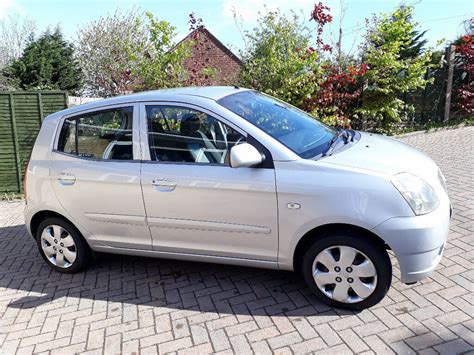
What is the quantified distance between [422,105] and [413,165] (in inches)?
333

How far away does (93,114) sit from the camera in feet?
12.3

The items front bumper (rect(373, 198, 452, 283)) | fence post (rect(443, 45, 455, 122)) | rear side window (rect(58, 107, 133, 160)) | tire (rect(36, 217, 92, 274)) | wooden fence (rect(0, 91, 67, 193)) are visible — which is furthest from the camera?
fence post (rect(443, 45, 455, 122))

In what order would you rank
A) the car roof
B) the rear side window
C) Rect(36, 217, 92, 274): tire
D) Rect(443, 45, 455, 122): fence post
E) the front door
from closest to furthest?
the front door < the car roof < the rear side window < Rect(36, 217, 92, 274): tire < Rect(443, 45, 455, 122): fence post

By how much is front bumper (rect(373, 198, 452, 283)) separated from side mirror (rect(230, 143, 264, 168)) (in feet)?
3.20

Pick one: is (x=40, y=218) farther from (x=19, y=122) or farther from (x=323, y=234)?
(x=19, y=122)

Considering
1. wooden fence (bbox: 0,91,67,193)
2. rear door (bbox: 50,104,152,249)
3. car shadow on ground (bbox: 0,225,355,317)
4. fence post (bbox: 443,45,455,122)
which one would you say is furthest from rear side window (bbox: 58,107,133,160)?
fence post (bbox: 443,45,455,122)

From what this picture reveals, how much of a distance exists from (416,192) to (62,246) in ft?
10.9

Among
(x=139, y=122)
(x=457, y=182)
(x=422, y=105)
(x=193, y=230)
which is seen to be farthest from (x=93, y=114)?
(x=422, y=105)

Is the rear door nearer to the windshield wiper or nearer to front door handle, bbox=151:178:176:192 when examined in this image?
front door handle, bbox=151:178:176:192

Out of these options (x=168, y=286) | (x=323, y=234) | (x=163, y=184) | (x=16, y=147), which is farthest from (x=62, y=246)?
(x=16, y=147)

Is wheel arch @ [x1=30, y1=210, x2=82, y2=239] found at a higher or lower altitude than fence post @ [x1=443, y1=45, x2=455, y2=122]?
lower

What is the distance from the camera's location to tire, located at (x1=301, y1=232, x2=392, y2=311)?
278 cm

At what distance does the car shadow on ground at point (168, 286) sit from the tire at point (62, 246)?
5.1 inches

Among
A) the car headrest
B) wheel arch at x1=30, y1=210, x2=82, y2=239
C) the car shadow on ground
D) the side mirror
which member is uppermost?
the car headrest
